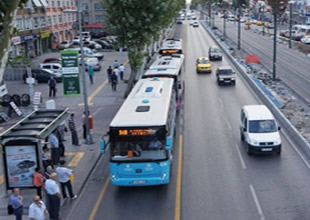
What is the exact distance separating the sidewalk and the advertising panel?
26.0 inches

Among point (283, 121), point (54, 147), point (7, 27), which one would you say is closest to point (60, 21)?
point (283, 121)

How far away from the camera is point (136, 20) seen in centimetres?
3117

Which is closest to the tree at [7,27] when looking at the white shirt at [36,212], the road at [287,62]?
the white shirt at [36,212]

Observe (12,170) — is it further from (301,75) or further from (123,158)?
(301,75)

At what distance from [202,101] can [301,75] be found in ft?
49.0

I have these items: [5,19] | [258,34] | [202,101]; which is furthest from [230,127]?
[258,34]

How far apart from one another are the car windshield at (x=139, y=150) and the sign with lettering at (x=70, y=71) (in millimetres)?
8238

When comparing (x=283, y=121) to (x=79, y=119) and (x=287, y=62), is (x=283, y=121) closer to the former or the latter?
(x=79, y=119)

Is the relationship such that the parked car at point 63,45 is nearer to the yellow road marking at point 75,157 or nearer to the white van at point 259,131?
the yellow road marking at point 75,157

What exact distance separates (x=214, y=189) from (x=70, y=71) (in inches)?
411

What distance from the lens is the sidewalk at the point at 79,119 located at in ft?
55.4

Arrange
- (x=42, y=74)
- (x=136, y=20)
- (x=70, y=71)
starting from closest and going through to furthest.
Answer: (x=70, y=71) → (x=136, y=20) → (x=42, y=74)

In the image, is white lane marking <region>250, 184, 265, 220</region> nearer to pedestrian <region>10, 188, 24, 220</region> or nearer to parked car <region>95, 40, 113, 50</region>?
pedestrian <region>10, 188, 24, 220</region>

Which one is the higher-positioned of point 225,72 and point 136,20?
point 136,20
